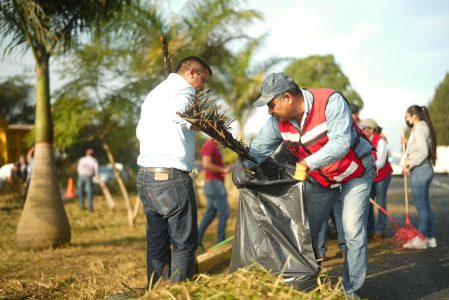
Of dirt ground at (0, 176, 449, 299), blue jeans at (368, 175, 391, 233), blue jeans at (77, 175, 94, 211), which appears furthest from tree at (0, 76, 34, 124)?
blue jeans at (368, 175, 391, 233)

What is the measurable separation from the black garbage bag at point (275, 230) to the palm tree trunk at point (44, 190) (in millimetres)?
4972

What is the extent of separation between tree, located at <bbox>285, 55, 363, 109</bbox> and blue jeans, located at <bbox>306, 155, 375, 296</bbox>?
41.9 meters

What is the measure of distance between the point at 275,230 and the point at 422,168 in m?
4.10

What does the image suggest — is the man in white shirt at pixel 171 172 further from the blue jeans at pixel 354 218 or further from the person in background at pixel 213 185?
the person in background at pixel 213 185

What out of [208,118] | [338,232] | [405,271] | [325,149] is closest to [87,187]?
[338,232]

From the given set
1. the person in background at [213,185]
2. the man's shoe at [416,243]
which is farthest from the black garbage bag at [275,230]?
the person in background at [213,185]

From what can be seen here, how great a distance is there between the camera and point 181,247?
421 centimetres

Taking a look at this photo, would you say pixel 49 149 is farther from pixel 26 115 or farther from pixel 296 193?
pixel 26 115

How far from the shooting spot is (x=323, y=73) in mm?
47312

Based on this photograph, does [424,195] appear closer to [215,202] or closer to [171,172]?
[215,202]

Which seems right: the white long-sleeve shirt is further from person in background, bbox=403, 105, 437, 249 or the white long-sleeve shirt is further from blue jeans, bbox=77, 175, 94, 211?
blue jeans, bbox=77, 175, 94, 211

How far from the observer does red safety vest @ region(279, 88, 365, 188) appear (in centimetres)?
417

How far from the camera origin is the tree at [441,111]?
61.8 metres

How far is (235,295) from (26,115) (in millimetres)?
45025
